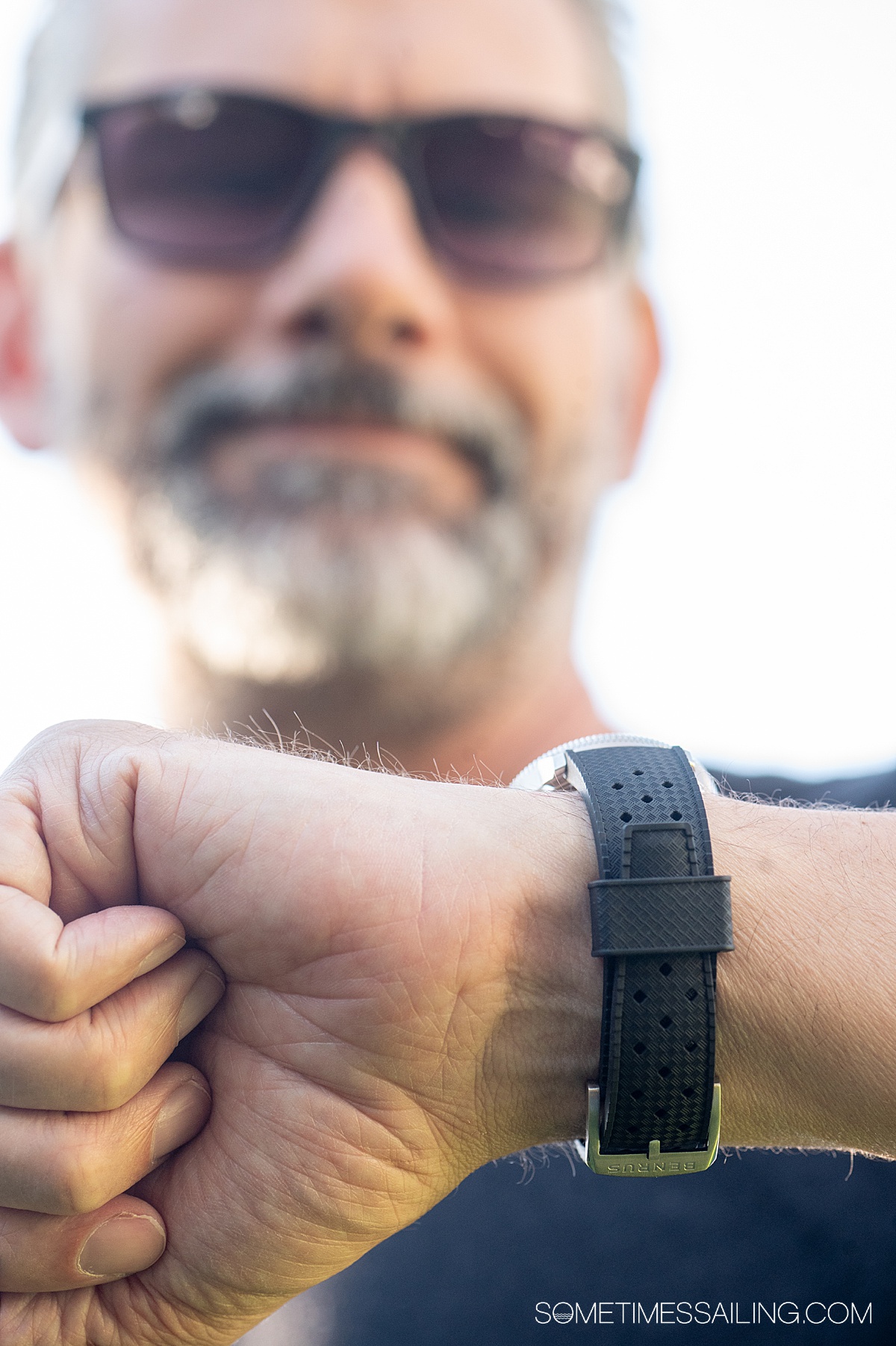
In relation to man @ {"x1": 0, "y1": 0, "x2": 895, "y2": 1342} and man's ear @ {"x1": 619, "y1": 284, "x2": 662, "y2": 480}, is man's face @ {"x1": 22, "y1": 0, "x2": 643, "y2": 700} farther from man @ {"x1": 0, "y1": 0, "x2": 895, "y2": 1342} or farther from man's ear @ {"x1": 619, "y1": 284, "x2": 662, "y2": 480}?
man's ear @ {"x1": 619, "y1": 284, "x2": 662, "y2": 480}

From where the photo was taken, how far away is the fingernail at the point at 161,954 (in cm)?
142

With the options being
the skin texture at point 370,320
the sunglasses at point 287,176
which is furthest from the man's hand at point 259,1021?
the sunglasses at point 287,176

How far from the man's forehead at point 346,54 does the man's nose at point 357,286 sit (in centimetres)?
49

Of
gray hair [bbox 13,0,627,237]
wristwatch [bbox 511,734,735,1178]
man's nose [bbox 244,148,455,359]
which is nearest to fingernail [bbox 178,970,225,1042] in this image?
wristwatch [bbox 511,734,735,1178]

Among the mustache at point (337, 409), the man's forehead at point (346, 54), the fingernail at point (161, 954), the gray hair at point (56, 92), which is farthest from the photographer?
the gray hair at point (56, 92)

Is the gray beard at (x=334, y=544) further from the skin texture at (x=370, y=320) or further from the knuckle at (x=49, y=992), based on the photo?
the knuckle at (x=49, y=992)

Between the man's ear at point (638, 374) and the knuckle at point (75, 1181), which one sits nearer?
the knuckle at point (75, 1181)

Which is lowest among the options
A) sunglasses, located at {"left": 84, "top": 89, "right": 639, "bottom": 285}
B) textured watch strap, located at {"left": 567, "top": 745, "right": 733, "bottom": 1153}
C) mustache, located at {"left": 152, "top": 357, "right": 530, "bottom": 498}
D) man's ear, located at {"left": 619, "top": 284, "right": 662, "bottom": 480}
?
textured watch strap, located at {"left": 567, "top": 745, "right": 733, "bottom": 1153}

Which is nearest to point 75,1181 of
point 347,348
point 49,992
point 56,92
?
point 49,992

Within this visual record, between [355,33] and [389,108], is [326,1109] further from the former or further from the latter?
[355,33]

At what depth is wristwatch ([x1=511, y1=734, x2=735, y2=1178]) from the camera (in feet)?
4.48

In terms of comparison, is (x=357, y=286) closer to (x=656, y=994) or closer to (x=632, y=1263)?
(x=656, y=994)

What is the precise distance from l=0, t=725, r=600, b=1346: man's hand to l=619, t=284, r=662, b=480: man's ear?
3.62 meters

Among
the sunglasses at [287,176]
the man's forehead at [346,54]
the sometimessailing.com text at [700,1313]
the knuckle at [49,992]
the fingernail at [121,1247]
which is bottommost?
the sometimessailing.com text at [700,1313]
